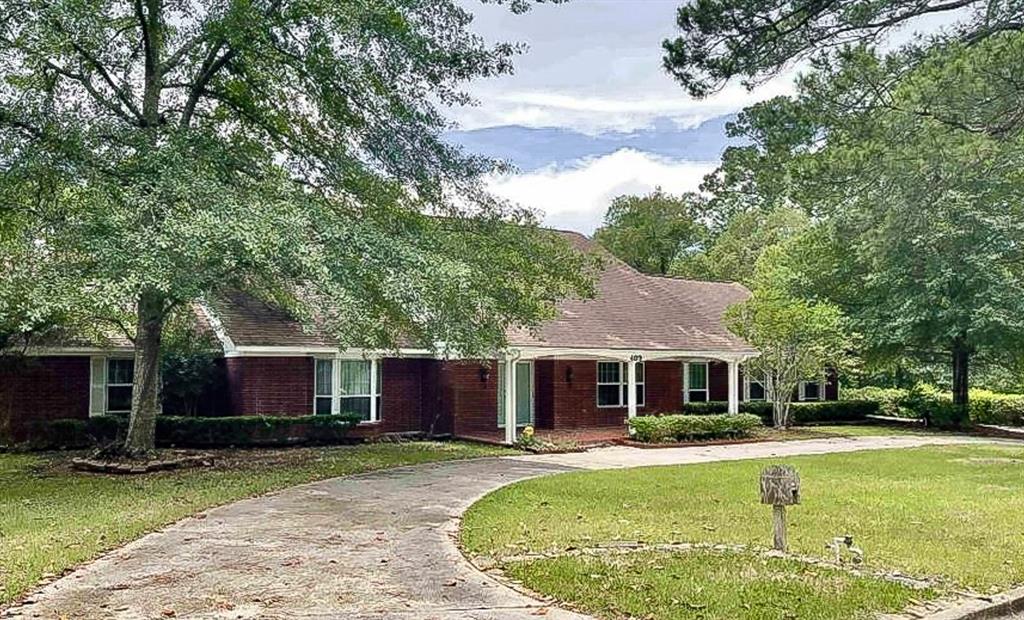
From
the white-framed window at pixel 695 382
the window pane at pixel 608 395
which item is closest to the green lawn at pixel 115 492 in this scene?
the window pane at pixel 608 395

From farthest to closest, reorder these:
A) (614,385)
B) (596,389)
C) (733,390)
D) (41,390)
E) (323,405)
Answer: (614,385), (596,389), (733,390), (323,405), (41,390)

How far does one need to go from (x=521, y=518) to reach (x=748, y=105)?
Result: 612 cm

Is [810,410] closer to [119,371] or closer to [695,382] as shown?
[695,382]

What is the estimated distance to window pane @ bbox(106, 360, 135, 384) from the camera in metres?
20.4

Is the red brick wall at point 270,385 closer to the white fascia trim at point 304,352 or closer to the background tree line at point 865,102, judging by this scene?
the white fascia trim at point 304,352

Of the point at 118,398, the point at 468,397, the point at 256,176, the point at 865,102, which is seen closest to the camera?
the point at 865,102

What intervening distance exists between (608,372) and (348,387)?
7.55 metres

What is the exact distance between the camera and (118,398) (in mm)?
20484

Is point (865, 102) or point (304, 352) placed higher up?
point (865, 102)

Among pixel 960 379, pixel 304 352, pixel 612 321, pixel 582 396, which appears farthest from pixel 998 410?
pixel 304 352

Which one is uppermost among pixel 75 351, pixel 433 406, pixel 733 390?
pixel 75 351

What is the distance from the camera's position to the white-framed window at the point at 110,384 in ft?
66.0

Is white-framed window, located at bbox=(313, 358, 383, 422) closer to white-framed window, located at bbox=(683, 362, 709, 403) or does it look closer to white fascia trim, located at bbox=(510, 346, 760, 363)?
white fascia trim, located at bbox=(510, 346, 760, 363)

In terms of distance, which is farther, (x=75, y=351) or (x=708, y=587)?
(x=75, y=351)
